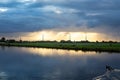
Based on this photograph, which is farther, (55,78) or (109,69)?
(109,69)

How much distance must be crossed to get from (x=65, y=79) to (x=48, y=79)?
6.23 ft

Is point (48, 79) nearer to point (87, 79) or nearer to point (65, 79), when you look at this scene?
point (65, 79)

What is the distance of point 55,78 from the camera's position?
3197 cm

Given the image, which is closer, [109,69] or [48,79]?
[48,79]

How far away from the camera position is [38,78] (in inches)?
1277

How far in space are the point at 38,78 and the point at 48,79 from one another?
60.9 inches

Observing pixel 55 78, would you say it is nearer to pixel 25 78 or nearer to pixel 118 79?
pixel 25 78

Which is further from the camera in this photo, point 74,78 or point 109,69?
point 109,69

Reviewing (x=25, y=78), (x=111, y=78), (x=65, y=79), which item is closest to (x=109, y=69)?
(x=111, y=78)

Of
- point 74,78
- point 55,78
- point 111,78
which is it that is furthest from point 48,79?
point 111,78

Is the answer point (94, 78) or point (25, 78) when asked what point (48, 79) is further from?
point (94, 78)

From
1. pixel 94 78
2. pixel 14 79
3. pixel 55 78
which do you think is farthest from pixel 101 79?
pixel 14 79

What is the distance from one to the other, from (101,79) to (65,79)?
4.07 meters

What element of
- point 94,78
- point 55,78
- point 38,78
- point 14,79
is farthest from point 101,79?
point 14,79
